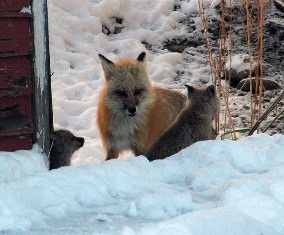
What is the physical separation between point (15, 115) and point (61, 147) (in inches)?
31.8

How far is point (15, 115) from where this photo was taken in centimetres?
431

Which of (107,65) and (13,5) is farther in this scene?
(107,65)

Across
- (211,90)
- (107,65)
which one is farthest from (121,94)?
(211,90)

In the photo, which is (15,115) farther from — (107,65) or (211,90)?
(211,90)

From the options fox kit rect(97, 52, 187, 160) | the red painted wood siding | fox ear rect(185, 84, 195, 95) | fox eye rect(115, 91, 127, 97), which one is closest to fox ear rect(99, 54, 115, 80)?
fox kit rect(97, 52, 187, 160)

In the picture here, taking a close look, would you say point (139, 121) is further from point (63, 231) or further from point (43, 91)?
point (63, 231)

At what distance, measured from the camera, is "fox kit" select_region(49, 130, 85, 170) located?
4.94 m

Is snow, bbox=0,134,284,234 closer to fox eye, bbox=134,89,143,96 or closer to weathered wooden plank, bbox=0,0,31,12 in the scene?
weathered wooden plank, bbox=0,0,31,12

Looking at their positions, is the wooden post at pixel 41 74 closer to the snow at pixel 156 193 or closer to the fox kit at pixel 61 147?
the snow at pixel 156 193

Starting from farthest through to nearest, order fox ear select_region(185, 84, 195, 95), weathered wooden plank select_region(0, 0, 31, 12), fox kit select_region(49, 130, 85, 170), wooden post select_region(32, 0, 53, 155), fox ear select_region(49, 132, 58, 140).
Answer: fox ear select_region(185, 84, 195, 95) → fox kit select_region(49, 130, 85, 170) → fox ear select_region(49, 132, 58, 140) → wooden post select_region(32, 0, 53, 155) → weathered wooden plank select_region(0, 0, 31, 12)

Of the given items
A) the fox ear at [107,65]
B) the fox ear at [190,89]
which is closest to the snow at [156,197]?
the fox ear at [190,89]

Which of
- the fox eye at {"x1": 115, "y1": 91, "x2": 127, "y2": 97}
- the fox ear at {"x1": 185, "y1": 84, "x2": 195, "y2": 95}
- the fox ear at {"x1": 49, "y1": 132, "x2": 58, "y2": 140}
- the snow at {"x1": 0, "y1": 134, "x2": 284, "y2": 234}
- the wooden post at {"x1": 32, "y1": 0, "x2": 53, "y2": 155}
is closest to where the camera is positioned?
the snow at {"x1": 0, "y1": 134, "x2": 284, "y2": 234}

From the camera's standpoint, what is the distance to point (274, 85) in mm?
7812

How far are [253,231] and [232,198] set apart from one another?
0.31 m
